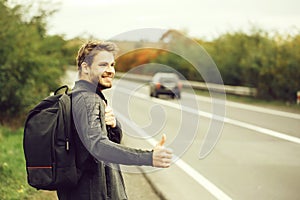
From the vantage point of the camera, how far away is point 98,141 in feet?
9.67

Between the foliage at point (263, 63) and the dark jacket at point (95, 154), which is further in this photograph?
the foliage at point (263, 63)

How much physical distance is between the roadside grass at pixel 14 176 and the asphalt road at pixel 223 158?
154 centimetres

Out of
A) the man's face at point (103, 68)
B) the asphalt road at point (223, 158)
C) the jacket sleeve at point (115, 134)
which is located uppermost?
the man's face at point (103, 68)

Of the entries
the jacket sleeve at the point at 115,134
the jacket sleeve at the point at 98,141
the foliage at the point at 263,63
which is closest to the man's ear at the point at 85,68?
the jacket sleeve at the point at 98,141

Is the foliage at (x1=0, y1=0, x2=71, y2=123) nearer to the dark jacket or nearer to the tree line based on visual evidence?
the tree line

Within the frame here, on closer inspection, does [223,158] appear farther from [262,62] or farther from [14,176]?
[262,62]

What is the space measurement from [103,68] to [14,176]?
16.9 feet

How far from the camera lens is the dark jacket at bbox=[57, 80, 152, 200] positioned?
9.71 ft

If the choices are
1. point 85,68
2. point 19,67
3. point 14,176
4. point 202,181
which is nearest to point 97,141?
point 85,68

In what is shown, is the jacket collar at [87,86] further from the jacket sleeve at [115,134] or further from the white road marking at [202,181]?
the white road marking at [202,181]

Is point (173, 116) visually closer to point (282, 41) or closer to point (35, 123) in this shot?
point (282, 41)

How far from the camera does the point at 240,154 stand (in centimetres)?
1100

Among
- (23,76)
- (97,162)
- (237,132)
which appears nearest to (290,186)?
(97,162)

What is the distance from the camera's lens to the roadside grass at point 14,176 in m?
6.87
